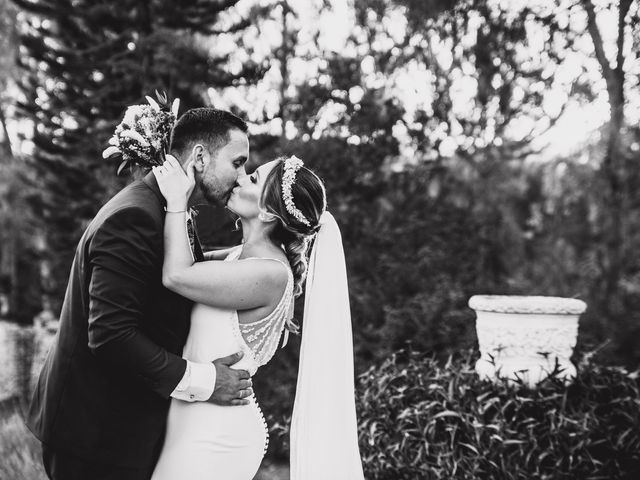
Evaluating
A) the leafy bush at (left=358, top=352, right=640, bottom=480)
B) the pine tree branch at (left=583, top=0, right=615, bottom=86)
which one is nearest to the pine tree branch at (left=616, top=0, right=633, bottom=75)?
the pine tree branch at (left=583, top=0, right=615, bottom=86)

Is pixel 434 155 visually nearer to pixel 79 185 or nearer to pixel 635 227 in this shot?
pixel 635 227

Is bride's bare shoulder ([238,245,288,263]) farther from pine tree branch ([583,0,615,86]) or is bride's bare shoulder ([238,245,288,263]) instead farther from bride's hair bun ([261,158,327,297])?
pine tree branch ([583,0,615,86])

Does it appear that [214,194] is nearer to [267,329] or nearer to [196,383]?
[267,329]

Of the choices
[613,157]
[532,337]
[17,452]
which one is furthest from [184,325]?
Result: [613,157]

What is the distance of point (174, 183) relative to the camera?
7.24 feet

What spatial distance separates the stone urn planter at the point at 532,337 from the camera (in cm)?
461

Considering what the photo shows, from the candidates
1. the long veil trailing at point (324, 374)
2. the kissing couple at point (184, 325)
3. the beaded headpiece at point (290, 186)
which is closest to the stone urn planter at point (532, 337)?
the long veil trailing at point (324, 374)

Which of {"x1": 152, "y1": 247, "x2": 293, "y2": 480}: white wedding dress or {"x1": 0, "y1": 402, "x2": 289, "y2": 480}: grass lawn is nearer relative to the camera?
{"x1": 152, "y1": 247, "x2": 293, "y2": 480}: white wedding dress

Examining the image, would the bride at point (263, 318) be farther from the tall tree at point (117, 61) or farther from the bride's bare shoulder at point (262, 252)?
the tall tree at point (117, 61)

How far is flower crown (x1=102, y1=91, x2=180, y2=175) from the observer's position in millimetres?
2340

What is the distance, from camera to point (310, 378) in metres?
2.67

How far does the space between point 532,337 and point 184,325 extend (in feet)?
10.2

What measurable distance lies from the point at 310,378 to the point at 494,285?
18.3ft

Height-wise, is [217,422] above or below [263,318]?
below
